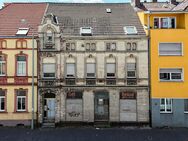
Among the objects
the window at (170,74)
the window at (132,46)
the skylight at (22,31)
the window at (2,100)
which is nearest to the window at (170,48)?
the window at (170,74)

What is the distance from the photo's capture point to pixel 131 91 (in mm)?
42969

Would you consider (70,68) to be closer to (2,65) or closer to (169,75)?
(2,65)

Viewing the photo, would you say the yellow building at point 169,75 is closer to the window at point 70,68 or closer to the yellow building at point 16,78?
the window at point 70,68

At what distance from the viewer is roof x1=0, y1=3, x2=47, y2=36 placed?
44.1 metres

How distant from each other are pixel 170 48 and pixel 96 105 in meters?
9.80

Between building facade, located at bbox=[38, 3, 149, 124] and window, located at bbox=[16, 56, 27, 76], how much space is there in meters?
1.67

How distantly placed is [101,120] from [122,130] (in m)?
3.32

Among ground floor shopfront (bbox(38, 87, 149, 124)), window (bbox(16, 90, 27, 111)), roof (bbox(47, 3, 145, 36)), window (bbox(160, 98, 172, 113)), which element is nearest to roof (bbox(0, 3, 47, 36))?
roof (bbox(47, 3, 145, 36))

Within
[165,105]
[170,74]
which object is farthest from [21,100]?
[170,74]

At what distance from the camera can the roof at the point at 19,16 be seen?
4406cm

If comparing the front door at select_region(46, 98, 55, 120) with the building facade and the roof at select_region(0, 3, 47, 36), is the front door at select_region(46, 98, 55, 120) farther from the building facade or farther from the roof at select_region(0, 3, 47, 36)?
the roof at select_region(0, 3, 47, 36)

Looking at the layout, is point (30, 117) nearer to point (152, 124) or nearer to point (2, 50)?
point (2, 50)

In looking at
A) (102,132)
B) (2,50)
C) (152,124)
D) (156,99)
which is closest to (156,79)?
(156,99)

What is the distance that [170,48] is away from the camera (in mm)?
43375
